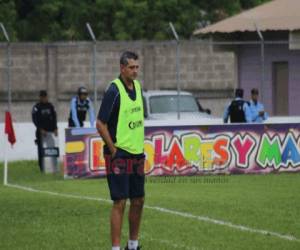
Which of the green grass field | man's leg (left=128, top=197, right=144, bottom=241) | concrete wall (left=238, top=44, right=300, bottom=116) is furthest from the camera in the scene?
concrete wall (left=238, top=44, right=300, bottom=116)

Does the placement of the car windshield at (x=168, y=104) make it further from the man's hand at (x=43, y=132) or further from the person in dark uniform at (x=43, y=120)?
the man's hand at (x=43, y=132)

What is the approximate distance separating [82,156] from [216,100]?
18.8 metres

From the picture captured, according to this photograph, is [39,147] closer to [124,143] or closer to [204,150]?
[204,150]

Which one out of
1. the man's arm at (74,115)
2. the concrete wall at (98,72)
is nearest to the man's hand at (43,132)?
the man's arm at (74,115)

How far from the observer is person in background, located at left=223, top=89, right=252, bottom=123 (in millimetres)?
26266

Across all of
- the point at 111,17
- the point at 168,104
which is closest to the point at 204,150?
the point at 168,104

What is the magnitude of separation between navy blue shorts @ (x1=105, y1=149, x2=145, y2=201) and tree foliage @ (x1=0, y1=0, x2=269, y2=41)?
32.2 metres

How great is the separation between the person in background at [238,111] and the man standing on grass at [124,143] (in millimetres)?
14058

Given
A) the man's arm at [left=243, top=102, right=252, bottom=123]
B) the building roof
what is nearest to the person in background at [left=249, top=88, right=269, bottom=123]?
the man's arm at [left=243, top=102, right=252, bottom=123]

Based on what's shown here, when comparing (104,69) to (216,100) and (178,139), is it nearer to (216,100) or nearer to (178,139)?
(216,100)

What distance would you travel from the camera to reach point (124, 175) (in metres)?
12.1

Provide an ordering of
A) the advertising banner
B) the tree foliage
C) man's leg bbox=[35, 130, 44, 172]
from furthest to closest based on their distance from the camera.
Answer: the tree foliage, man's leg bbox=[35, 130, 44, 172], the advertising banner

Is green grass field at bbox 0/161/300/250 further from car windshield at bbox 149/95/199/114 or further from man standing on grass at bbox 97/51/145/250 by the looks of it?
car windshield at bbox 149/95/199/114

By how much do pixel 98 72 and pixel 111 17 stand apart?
21.3 feet
